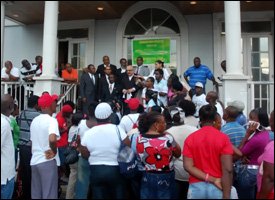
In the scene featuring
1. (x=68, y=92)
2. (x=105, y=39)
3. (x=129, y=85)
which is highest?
Result: (x=105, y=39)

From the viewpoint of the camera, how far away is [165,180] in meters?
4.08

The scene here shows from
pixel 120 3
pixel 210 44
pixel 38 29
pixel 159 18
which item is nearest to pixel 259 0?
pixel 210 44

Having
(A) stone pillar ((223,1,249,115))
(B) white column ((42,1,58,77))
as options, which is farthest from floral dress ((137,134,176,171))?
(B) white column ((42,1,58,77))

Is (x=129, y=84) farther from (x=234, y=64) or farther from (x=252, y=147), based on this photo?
(x=252, y=147)

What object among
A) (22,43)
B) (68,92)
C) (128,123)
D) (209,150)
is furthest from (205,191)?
(22,43)

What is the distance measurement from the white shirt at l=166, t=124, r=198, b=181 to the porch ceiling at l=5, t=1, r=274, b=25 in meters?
6.94

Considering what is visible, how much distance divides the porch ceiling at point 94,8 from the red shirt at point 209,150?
7830 mm

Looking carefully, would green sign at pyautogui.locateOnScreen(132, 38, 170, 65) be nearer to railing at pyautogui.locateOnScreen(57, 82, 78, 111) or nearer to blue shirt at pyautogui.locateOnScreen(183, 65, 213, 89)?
blue shirt at pyautogui.locateOnScreen(183, 65, 213, 89)

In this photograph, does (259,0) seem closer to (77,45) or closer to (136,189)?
(77,45)

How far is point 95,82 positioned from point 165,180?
18.9ft

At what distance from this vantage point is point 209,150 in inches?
138

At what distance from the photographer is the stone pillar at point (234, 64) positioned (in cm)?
845

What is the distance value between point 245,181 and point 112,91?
5.32m

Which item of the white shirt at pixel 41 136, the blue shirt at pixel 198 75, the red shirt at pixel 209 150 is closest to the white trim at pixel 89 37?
the blue shirt at pixel 198 75
